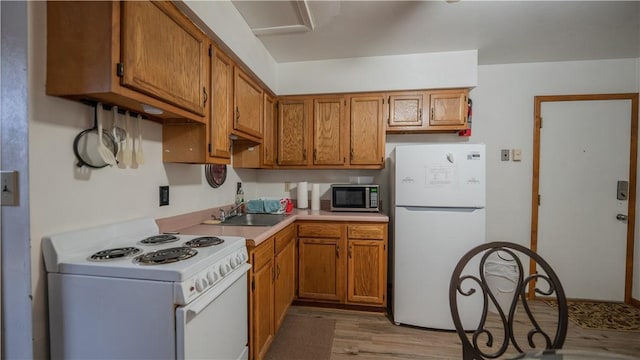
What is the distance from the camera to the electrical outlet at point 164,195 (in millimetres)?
1571

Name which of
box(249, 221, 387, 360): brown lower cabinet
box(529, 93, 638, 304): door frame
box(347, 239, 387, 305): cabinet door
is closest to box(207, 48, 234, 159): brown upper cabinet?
box(249, 221, 387, 360): brown lower cabinet

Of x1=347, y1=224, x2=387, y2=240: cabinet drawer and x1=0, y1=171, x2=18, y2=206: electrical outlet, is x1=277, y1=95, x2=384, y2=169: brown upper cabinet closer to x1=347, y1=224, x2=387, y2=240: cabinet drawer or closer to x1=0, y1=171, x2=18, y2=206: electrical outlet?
x1=347, y1=224, x2=387, y2=240: cabinet drawer

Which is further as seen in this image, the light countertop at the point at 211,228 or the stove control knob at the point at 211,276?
the light countertop at the point at 211,228

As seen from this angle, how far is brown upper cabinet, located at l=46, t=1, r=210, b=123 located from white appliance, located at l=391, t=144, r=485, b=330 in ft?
5.81

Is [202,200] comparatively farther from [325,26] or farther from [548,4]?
[548,4]

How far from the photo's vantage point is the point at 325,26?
203 cm

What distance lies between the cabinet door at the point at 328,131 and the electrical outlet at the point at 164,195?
4.71 feet

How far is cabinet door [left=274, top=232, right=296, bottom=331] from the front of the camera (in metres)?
1.93

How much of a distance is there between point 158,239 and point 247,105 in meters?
1.20

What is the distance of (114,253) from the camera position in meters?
1.07

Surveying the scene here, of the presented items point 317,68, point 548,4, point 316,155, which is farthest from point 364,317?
point 548,4

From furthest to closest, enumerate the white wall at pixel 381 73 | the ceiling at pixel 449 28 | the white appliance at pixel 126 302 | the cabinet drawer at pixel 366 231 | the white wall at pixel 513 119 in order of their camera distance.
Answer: the white wall at pixel 513 119 < the white wall at pixel 381 73 < the cabinet drawer at pixel 366 231 < the ceiling at pixel 449 28 < the white appliance at pixel 126 302

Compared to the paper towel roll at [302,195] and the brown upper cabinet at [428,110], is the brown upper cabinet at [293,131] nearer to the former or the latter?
the paper towel roll at [302,195]

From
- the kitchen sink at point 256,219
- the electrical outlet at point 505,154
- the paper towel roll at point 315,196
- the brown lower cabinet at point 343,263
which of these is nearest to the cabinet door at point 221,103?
the kitchen sink at point 256,219
